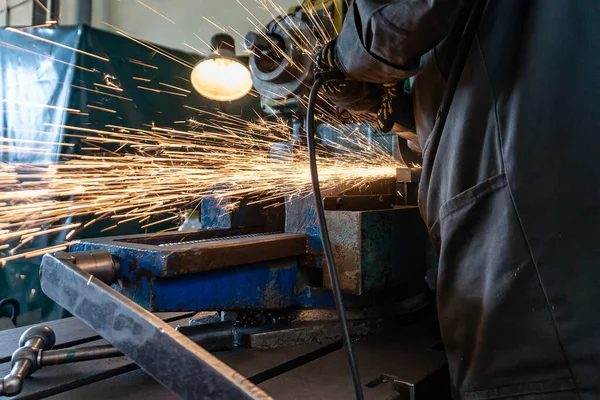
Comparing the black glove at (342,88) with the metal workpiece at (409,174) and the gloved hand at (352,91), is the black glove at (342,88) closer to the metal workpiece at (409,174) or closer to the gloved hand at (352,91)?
the gloved hand at (352,91)

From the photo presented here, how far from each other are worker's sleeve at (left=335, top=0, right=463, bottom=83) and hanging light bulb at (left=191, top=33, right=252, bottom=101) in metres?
1.25

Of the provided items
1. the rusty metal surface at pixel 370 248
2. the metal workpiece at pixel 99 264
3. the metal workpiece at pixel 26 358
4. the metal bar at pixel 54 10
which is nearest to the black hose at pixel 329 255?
the rusty metal surface at pixel 370 248

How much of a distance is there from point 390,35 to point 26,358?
103 centimetres

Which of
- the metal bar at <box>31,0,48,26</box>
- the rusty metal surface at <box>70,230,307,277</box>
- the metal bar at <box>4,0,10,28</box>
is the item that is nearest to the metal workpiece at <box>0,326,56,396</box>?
the rusty metal surface at <box>70,230,307,277</box>

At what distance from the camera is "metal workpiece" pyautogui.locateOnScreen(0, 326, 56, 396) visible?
93cm

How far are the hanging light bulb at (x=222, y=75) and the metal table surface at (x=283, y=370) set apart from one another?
133 centimetres

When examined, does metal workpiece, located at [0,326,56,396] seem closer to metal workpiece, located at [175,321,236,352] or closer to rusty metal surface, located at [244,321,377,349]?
metal workpiece, located at [175,321,236,352]

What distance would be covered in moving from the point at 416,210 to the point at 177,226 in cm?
269

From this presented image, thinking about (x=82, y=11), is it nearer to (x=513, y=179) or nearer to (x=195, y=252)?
(x=195, y=252)

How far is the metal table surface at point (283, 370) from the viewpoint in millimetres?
1000

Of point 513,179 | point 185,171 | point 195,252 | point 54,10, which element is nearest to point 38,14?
point 54,10

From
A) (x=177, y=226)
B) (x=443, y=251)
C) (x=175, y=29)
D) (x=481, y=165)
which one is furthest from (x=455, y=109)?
(x=175, y=29)

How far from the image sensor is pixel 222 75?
89.2 inches

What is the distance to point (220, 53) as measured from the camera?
2145mm
